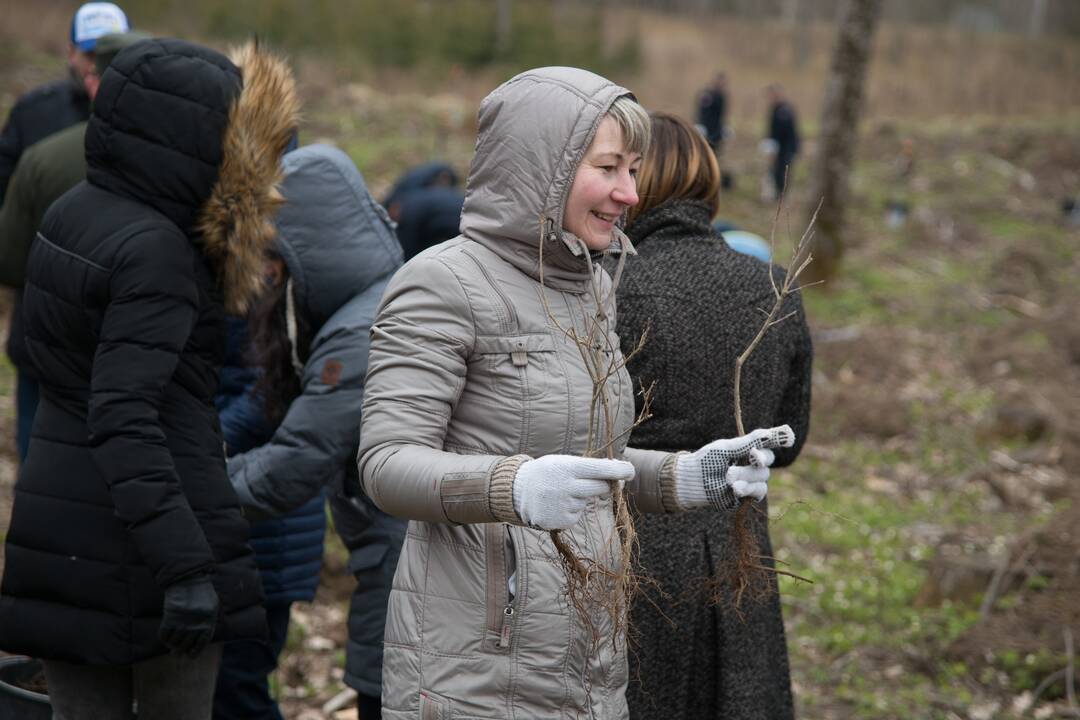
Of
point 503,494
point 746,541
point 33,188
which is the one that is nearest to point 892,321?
point 33,188

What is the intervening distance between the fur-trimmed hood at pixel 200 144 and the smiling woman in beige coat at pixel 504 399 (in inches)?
25.4

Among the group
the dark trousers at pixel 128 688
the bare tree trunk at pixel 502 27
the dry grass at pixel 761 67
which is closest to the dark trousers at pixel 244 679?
the dark trousers at pixel 128 688

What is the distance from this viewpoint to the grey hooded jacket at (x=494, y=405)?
181 centimetres

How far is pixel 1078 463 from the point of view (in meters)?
7.20

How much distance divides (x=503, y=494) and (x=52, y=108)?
3704 mm

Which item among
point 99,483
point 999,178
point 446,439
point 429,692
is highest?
point 446,439

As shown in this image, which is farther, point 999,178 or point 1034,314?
point 999,178

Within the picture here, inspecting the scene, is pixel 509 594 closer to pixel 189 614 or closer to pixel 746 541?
pixel 746 541

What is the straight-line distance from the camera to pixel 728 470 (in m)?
1.94

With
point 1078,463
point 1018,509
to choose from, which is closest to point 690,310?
point 1018,509

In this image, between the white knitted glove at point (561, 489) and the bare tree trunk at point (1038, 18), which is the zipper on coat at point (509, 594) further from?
the bare tree trunk at point (1038, 18)

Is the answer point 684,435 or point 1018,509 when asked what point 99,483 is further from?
point 1018,509

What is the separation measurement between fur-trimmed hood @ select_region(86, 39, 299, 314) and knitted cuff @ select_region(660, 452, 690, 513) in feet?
3.33

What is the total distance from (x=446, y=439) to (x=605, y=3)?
46.3 meters
